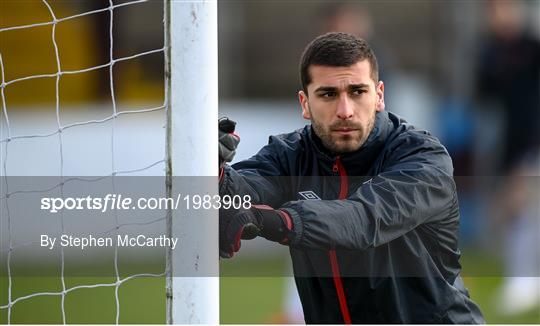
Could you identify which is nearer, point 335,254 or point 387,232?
point 387,232

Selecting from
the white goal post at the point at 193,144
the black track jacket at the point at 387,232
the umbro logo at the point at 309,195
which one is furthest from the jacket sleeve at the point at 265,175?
the white goal post at the point at 193,144

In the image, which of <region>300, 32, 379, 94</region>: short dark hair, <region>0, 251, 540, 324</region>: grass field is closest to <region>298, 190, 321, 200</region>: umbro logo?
<region>300, 32, 379, 94</region>: short dark hair

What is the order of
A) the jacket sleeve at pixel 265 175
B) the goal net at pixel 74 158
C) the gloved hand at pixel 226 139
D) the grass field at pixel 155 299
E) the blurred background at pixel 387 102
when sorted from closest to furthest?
the gloved hand at pixel 226 139
the jacket sleeve at pixel 265 175
the grass field at pixel 155 299
the goal net at pixel 74 158
the blurred background at pixel 387 102

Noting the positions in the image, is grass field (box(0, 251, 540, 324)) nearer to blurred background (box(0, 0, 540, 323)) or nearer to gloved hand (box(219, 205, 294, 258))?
blurred background (box(0, 0, 540, 323))

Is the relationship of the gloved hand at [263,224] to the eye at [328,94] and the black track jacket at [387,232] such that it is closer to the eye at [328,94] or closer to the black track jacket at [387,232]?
the black track jacket at [387,232]

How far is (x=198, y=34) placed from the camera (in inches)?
123

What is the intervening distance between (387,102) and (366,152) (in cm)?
400

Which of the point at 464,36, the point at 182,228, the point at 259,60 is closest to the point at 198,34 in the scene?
the point at 182,228

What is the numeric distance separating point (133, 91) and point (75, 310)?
2.27 meters

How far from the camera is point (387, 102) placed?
7.42m

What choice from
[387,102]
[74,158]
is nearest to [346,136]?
[387,102]

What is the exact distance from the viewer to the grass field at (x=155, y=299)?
22.6 feet

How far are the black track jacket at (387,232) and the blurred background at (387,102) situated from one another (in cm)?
271

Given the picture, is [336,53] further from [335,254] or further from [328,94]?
[335,254]
